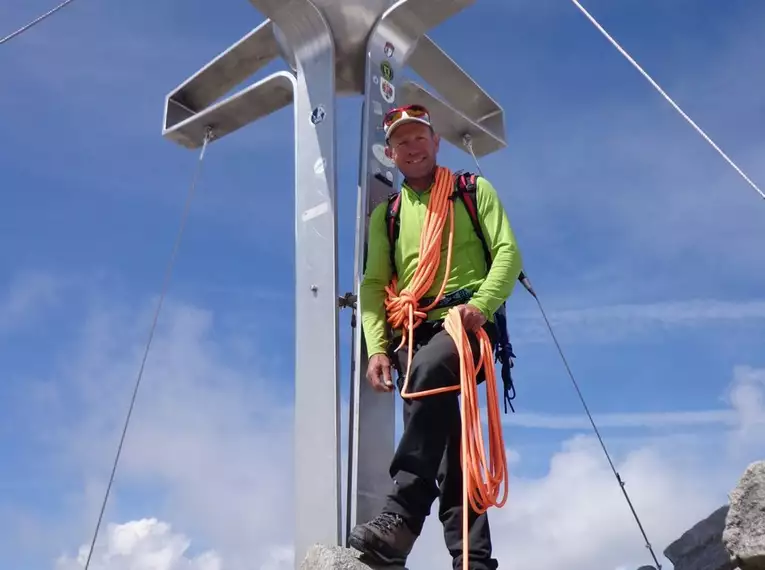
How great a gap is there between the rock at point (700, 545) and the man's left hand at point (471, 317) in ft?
5.28

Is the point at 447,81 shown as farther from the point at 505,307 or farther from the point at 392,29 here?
the point at 505,307

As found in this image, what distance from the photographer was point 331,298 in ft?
13.6

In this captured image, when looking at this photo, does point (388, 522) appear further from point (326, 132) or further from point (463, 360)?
point (326, 132)

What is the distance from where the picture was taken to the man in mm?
3049

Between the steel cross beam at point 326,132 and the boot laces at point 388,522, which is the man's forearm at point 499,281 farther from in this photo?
the steel cross beam at point 326,132

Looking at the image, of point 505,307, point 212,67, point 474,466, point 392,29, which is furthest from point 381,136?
point 474,466

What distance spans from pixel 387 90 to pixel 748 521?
3.22 metres

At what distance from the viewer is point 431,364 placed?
3.04 metres

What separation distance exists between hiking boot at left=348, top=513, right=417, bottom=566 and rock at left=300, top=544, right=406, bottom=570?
0.04 metres

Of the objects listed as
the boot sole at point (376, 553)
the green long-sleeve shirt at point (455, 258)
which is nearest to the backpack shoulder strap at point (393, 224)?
the green long-sleeve shirt at point (455, 258)

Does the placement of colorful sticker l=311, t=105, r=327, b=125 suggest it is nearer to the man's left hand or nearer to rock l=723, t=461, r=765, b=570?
the man's left hand

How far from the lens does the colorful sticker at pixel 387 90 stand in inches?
185

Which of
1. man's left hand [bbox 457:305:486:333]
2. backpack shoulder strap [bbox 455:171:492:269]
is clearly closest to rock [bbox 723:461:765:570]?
man's left hand [bbox 457:305:486:333]

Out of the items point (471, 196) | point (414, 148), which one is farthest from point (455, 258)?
point (414, 148)
